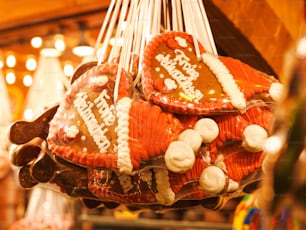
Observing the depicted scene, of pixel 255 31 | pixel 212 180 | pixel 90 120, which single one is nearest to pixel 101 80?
pixel 90 120

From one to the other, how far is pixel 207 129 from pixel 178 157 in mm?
51

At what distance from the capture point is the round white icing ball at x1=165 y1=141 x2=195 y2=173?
62cm

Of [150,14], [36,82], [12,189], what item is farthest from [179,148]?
[12,189]

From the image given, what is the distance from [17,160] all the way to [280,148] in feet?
1.66

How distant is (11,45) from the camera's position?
89.6 inches

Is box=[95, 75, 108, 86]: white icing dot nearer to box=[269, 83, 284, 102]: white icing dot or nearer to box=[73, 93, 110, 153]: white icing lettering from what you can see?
box=[73, 93, 110, 153]: white icing lettering

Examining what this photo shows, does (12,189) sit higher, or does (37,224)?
(12,189)

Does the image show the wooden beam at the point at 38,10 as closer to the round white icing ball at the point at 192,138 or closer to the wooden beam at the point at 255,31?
the wooden beam at the point at 255,31

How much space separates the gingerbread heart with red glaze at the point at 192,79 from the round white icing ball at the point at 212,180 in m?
0.06

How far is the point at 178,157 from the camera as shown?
62cm

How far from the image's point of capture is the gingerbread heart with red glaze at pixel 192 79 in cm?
66

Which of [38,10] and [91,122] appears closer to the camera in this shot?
[91,122]

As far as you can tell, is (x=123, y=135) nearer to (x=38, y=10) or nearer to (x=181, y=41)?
(x=181, y=41)

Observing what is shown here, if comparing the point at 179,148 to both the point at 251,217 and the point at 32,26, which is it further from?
the point at 32,26
